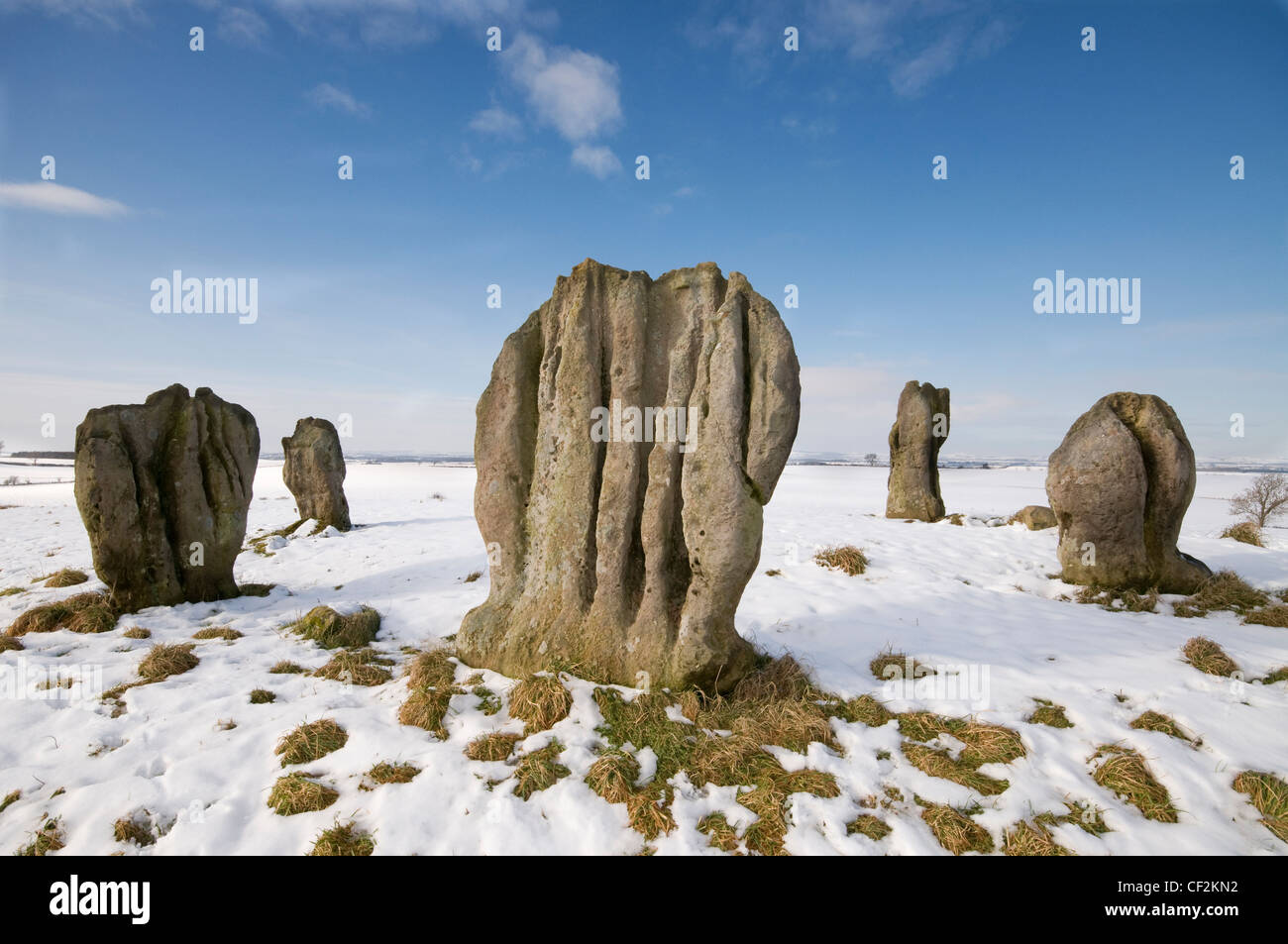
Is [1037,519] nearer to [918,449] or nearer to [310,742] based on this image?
[918,449]

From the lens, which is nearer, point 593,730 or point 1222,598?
point 593,730

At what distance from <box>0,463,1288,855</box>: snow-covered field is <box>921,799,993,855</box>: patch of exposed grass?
0.27 ft

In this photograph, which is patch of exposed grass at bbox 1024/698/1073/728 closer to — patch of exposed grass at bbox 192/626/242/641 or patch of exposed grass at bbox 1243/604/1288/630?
patch of exposed grass at bbox 1243/604/1288/630

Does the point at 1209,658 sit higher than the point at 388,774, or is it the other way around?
the point at 1209,658

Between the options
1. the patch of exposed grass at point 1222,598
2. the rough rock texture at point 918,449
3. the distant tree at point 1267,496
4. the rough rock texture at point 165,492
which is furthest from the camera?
the rough rock texture at point 918,449

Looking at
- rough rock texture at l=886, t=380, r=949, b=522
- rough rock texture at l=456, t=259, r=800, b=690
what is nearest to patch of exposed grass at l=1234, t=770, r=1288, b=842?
rough rock texture at l=456, t=259, r=800, b=690

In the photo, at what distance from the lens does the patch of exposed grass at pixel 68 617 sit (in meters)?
7.66

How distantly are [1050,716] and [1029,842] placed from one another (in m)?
2.10

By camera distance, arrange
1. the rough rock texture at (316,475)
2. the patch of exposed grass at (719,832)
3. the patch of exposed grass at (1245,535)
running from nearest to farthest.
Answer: the patch of exposed grass at (719,832)
the patch of exposed grass at (1245,535)
the rough rock texture at (316,475)

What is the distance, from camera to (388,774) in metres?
4.47

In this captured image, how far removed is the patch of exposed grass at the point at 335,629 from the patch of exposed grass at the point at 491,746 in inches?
138

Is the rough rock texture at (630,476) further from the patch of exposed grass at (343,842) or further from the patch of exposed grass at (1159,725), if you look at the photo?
the patch of exposed grass at (1159,725)

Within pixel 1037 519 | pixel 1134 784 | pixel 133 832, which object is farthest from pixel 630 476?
pixel 1037 519

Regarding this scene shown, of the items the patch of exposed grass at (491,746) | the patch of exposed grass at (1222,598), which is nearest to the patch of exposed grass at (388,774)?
the patch of exposed grass at (491,746)
